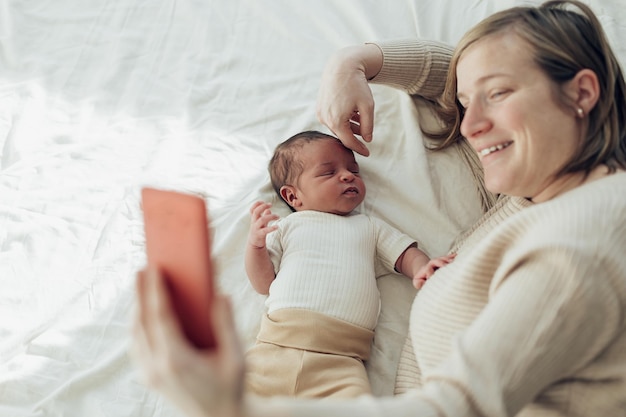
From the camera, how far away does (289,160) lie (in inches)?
56.7

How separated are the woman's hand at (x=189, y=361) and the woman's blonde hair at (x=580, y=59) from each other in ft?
2.10

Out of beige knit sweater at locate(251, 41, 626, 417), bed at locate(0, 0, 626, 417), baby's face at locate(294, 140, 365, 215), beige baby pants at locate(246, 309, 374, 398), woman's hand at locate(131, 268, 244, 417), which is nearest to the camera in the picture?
woman's hand at locate(131, 268, 244, 417)

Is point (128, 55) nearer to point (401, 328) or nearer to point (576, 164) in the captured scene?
point (401, 328)

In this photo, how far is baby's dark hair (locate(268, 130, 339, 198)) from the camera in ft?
4.66

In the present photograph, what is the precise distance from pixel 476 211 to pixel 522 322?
68 centimetres

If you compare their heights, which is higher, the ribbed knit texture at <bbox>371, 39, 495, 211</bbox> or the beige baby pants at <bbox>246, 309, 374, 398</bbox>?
the ribbed knit texture at <bbox>371, 39, 495, 211</bbox>

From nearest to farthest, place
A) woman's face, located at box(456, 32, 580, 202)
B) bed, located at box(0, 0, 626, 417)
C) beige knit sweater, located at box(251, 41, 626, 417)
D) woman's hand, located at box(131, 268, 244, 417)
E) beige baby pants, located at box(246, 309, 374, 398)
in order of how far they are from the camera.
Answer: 1. woman's hand, located at box(131, 268, 244, 417)
2. beige knit sweater, located at box(251, 41, 626, 417)
3. woman's face, located at box(456, 32, 580, 202)
4. beige baby pants, located at box(246, 309, 374, 398)
5. bed, located at box(0, 0, 626, 417)

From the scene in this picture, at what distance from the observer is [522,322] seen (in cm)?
72

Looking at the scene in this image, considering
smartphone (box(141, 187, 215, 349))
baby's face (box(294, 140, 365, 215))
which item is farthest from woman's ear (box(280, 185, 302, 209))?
smartphone (box(141, 187, 215, 349))

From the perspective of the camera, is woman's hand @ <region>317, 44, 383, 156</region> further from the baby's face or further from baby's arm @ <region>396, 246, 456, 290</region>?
baby's arm @ <region>396, 246, 456, 290</region>

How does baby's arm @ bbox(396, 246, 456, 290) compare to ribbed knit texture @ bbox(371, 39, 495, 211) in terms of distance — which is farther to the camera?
ribbed knit texture @ bbox(371, 39, 495, 211)

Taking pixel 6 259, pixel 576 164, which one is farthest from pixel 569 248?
pixel 6 259

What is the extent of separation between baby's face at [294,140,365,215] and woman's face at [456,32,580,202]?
0.41 m

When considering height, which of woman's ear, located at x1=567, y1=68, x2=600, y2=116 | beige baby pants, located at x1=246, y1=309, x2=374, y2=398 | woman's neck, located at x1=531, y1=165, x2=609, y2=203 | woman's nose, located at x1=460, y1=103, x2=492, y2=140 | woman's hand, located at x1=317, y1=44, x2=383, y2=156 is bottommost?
beige baby pants, located at x1=246, y1=309, x2=374, y2=398
